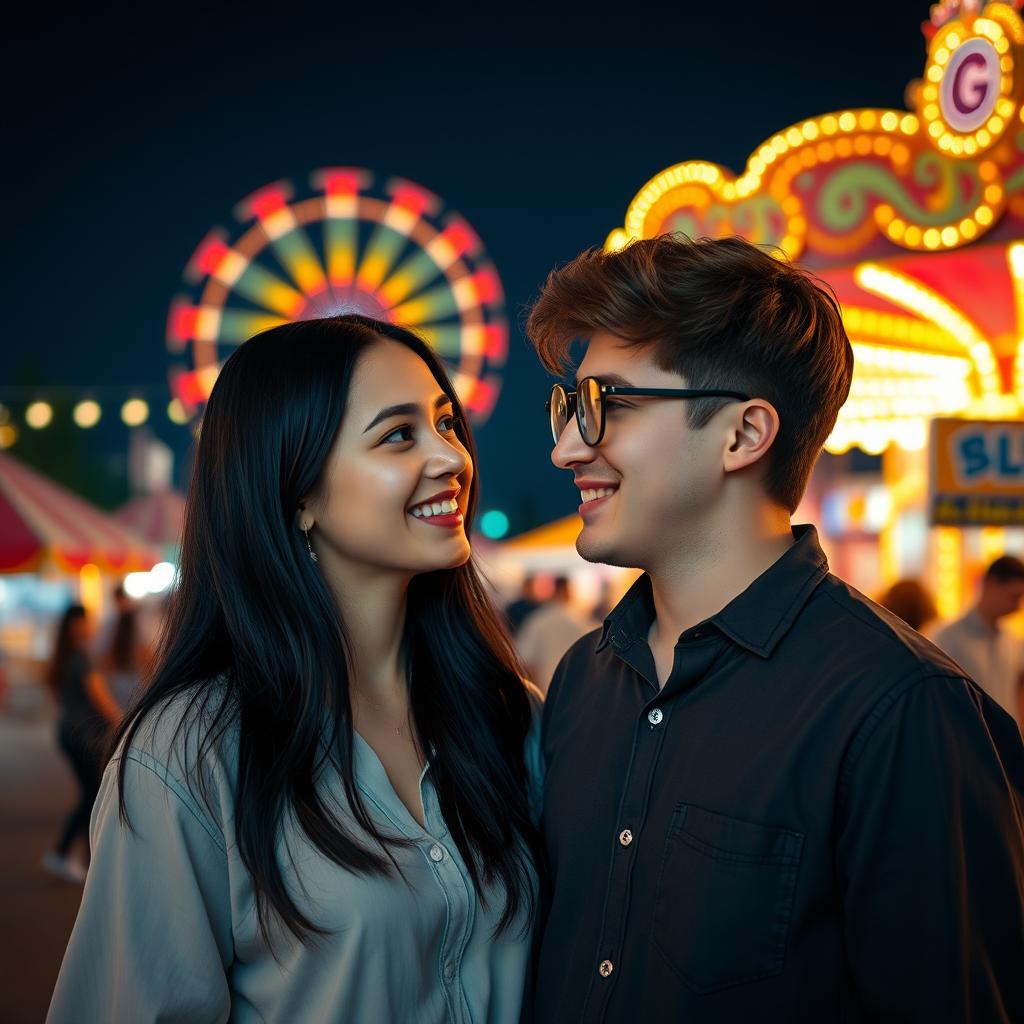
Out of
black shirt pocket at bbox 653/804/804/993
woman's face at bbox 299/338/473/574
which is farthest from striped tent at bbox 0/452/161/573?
black shirt pocket at bbox 653/804/804/993

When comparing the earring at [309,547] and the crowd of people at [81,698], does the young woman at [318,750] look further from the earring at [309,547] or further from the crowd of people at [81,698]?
the crowd of people at [81,698]

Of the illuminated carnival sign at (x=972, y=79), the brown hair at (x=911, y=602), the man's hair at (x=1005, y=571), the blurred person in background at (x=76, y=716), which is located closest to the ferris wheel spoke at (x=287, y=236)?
the blurred person in background at (x=76, y=716)

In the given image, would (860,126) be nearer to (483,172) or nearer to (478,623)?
(478,623)

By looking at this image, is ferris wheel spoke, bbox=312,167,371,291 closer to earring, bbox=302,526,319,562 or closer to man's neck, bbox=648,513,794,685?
earring, bbox=302,526,319,562

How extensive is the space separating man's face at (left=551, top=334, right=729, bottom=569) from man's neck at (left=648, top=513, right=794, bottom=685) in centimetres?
3

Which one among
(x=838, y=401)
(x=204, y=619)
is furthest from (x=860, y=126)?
(x=204, y=619)

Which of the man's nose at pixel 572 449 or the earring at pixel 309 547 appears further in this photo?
the earring at pixel 309 547

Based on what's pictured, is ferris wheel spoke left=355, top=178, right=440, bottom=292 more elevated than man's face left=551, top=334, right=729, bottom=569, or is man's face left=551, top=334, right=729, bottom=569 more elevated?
ferris wheel spoke left=355, top=178, right=440, bottom=292

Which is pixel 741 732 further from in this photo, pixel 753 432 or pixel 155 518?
pixel 155 518

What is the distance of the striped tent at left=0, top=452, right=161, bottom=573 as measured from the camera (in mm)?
10734

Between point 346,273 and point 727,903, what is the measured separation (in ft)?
53.5

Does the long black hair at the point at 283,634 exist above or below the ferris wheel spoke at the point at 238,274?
below

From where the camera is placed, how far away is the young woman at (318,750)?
1.88 metres

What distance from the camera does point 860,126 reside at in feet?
17.2
